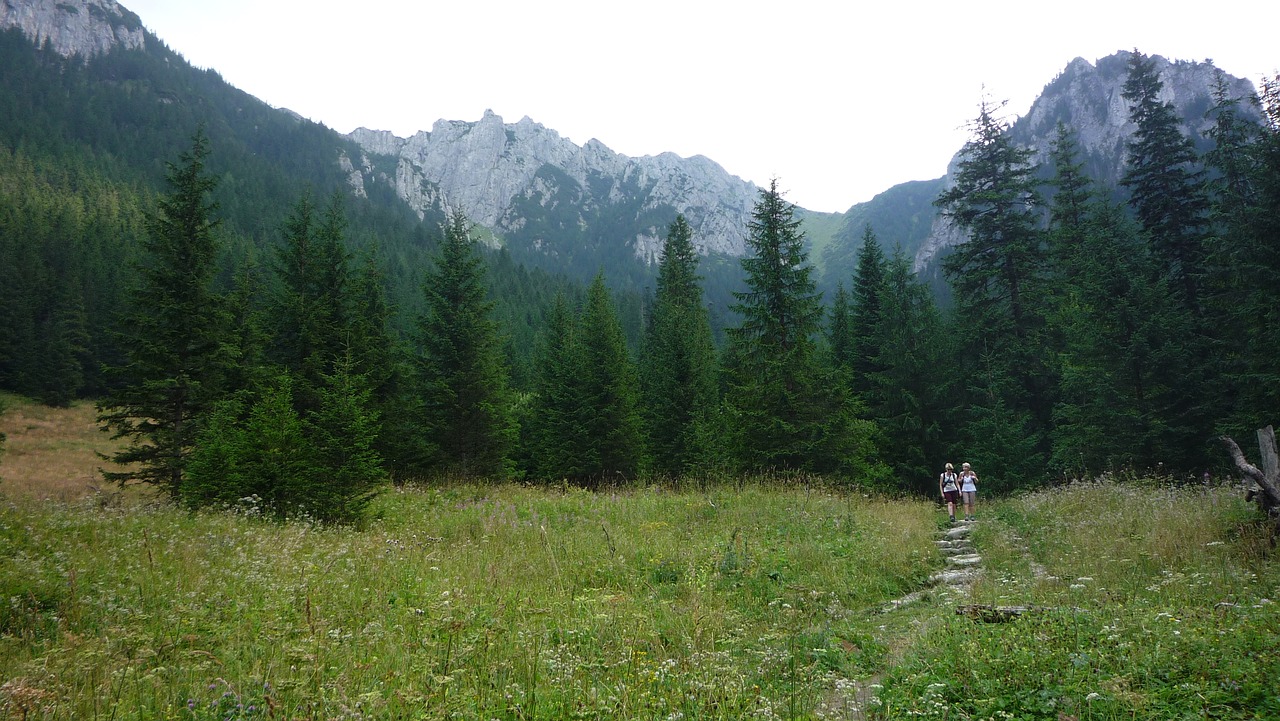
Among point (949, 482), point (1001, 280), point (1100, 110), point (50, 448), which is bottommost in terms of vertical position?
point (50, 448)

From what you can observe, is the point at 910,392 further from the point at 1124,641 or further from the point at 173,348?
the point at 173,348

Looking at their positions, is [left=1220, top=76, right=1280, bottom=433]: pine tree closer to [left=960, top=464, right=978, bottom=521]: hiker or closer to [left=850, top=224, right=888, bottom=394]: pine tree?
[left=960, top=464, right=978, bottom=521]: hiker

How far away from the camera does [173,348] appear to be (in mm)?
16875

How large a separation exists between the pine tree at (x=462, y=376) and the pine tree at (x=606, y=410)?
399 centimetres

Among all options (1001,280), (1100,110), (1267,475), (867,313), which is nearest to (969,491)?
(1267,475)

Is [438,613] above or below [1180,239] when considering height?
below

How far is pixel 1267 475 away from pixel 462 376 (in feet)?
72.9

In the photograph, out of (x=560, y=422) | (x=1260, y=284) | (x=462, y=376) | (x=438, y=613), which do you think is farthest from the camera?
(x=560, y=422)

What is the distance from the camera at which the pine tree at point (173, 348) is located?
1631cm

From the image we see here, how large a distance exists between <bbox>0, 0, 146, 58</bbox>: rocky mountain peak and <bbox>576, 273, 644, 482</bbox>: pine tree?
10141 inches

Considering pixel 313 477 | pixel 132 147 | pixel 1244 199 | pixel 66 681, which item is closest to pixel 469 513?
pixel 313 477

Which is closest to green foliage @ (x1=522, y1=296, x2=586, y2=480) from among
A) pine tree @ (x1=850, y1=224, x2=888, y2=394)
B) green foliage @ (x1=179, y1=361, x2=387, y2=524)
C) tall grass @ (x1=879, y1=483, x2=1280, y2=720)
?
green foliage @ (x1=179, y1=361, x2=387, y2=524)

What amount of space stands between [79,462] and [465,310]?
1310 inches

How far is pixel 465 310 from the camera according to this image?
23469 mm
